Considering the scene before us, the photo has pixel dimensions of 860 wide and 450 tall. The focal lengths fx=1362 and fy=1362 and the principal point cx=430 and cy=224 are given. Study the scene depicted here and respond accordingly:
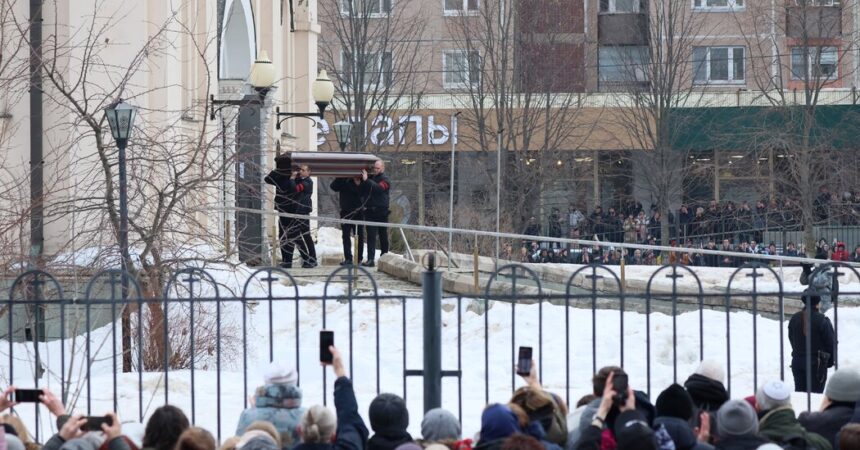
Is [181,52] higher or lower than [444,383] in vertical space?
higher

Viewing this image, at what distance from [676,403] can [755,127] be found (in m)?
30.4

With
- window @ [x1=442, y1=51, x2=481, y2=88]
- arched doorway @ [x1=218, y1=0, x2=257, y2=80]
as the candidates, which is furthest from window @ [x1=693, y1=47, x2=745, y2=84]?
arched doorway @ [x1=218, y1=0, x2=257, y2=80]

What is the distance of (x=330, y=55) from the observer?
40.6m

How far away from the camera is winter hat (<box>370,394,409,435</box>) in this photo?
7031 mm

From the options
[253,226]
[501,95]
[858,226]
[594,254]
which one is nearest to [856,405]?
[253,226]

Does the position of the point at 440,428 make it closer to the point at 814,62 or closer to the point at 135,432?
the point at 135,432

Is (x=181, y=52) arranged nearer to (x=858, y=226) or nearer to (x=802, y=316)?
(x=802, y=316)

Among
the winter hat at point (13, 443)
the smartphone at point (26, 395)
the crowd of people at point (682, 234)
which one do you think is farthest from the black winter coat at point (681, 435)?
the crowd of people at point (682, 234)

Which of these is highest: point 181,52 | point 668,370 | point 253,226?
point 181,52

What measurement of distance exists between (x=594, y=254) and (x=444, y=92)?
14.2 m

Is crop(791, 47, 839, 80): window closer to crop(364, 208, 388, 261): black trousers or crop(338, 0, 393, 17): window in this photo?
crop(338, 0, 393, 17): window

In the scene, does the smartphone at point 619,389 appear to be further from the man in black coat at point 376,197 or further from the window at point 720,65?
the window at point 720,65

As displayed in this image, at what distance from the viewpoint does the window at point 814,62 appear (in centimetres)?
3400

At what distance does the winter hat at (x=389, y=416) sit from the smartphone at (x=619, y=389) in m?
1.10
